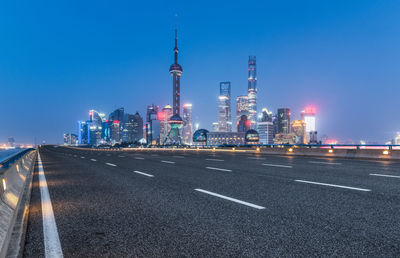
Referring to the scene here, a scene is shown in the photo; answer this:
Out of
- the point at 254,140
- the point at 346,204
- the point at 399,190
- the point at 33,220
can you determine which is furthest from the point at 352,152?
the point at 254,140

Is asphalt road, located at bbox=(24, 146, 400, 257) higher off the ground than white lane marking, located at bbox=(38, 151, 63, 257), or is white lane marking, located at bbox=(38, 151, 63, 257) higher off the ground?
asphalt road, located at bbox=(24, 146, 400, 257)

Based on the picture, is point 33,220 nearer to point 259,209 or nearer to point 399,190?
point 259,209

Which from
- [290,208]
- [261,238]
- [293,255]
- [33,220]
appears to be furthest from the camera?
[290,208]

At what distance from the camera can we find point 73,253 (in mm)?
3521

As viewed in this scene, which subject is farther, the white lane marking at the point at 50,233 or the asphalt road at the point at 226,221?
the white lane marking at the point at 50,233

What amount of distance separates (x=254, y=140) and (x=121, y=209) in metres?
170

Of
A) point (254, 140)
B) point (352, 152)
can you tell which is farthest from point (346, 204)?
point (254, 140)

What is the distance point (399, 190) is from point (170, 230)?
6209 mm

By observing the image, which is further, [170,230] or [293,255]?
[170,230]

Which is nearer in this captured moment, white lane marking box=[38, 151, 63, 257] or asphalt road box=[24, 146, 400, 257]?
asphalt road box=[24, 146, 400, 257]

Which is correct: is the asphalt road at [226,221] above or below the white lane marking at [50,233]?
above

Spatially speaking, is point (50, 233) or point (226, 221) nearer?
point (50, 233)

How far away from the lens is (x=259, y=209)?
5.46 metres

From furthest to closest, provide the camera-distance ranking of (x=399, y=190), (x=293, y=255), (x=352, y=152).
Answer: (x=352, y=152) < (x=399, y=190) < (x=293, y=255)
